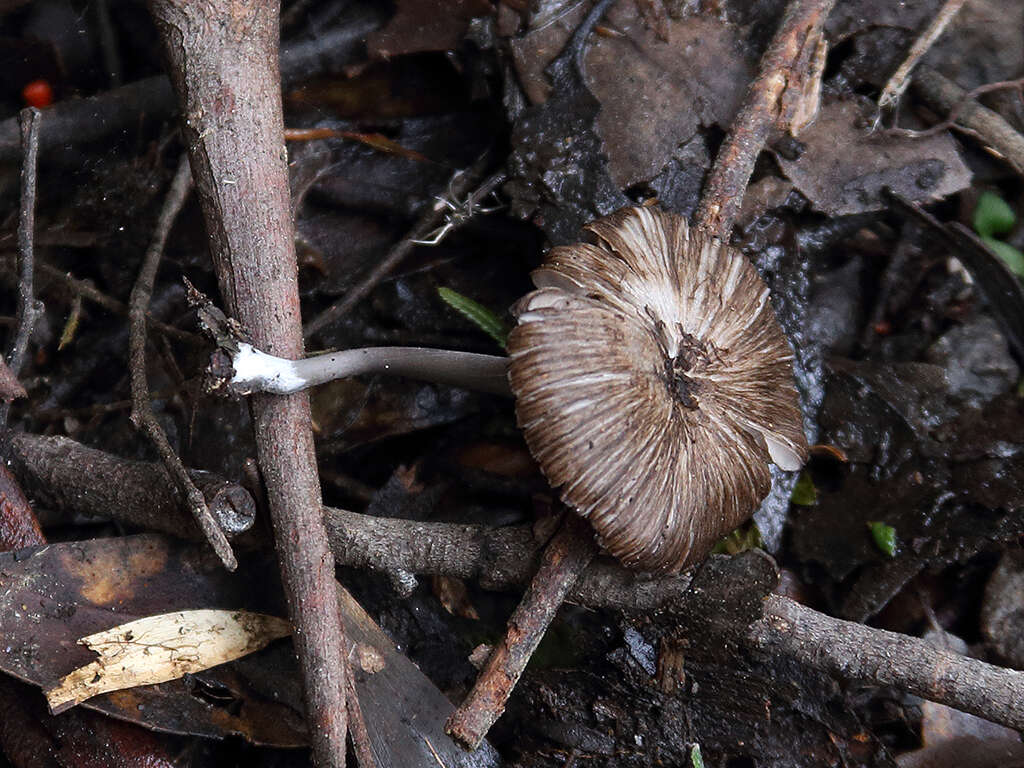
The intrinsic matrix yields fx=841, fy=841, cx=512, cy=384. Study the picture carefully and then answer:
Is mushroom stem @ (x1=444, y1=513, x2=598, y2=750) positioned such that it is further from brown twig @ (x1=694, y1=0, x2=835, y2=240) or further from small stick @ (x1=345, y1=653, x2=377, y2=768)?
brown twig @ (x1=694, y1=0, x2=835, y2=240)

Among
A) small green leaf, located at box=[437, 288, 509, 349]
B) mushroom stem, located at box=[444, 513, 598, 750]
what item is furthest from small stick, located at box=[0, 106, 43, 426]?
mushroom stem, located at box=[444, 513, 598, 750]

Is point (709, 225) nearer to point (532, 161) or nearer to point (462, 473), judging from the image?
point (532, 161)

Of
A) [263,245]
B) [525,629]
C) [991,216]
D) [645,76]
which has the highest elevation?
[645,76]

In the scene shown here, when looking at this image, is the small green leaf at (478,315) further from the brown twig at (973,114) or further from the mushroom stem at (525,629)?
the brown twig at (973,114)

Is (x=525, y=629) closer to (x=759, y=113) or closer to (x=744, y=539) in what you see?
(x=744, y=539)

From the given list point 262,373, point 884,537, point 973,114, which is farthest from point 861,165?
point 262,373

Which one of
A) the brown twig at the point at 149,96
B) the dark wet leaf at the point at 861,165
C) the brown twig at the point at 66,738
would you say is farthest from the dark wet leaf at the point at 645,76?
the brown twig at the point at 66,738
